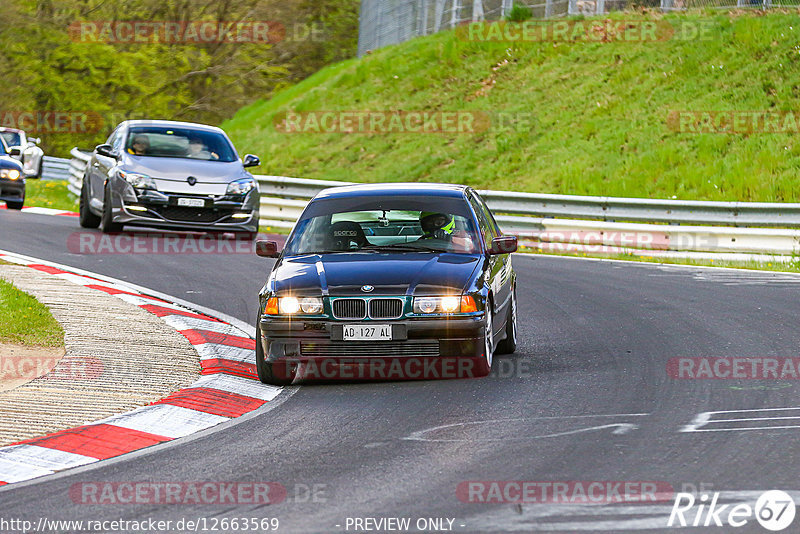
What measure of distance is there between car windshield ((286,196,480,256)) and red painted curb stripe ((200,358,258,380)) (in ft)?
3.10

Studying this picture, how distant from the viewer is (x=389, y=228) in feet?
34.3

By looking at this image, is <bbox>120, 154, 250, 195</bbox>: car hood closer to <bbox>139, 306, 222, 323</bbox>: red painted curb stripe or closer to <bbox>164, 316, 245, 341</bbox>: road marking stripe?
<bbox>139, 306, 222, 323</bbox>: red painted curb stripe

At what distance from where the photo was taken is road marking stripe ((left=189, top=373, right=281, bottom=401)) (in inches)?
352

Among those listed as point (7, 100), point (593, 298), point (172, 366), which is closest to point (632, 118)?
point (593, 298)

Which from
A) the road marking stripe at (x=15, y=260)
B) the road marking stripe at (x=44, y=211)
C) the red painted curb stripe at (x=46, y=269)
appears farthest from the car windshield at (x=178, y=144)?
the road marking stripe at (x=44, y=211)

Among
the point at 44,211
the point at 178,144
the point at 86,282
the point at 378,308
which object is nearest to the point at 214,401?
the point at 378,308

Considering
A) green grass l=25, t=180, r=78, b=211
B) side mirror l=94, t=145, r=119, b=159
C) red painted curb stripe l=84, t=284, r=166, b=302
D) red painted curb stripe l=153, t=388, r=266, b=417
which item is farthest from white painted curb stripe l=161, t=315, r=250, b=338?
green grass l=25, t=180, r=78, b=211

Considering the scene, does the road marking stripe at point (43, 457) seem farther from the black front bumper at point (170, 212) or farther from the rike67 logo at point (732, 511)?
the black front bumper at point (170, 212)

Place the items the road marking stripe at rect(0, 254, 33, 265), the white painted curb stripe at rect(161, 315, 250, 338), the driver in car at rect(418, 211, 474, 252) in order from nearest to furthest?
the driver in car at rect(418, 211, 474, 252), the white painted curb stripe at rect(161, 315, 250, 338), the road marking stripe at rect(0, 254, 33, 265)

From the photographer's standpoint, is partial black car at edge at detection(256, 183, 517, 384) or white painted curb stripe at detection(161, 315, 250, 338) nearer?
partial black car at edge at detection(256, 183, 517, 384)

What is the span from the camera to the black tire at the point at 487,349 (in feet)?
30.3

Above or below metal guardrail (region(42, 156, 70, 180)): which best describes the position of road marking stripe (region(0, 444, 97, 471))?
below

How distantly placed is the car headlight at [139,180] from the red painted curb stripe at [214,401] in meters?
10.3

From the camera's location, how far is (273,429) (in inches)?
302
